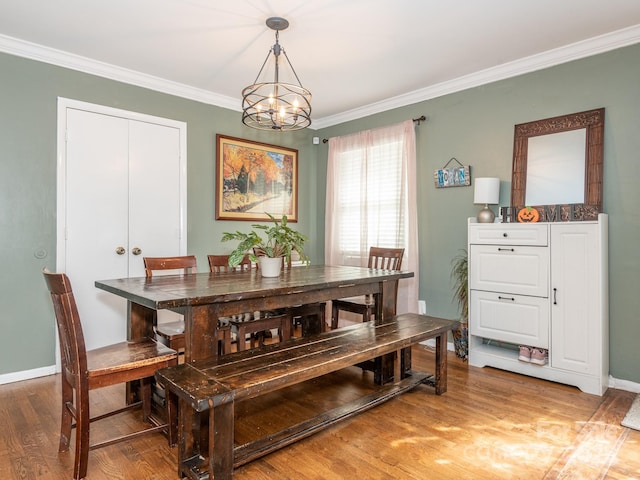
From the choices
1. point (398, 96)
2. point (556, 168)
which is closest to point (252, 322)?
point (556, 168)

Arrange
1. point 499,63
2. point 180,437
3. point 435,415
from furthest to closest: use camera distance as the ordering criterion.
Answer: point 499,63, point 435,415, point 180,437

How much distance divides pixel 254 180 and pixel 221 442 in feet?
11.0

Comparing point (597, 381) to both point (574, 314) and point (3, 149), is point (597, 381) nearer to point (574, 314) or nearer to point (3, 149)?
point (574, 314)

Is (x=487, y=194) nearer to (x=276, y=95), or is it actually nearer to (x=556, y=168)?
(x=556, y=168)

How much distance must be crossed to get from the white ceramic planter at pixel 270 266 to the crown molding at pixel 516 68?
100 inches

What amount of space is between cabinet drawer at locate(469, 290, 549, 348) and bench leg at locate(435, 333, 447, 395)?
757 mm

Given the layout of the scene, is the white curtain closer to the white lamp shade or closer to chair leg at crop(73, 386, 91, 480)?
the white lamp shade

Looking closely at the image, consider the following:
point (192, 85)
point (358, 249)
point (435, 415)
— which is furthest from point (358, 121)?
point (435, 415)

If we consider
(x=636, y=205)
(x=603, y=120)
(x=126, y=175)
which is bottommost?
(x=636, y=205)

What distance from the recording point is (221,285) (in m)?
2.39

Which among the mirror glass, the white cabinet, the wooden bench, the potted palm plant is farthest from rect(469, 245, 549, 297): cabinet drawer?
the wooden bench

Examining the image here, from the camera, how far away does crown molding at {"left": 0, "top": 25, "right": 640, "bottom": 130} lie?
3008 mm

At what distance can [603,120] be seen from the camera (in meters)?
3.02

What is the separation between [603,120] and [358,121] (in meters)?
2.55
